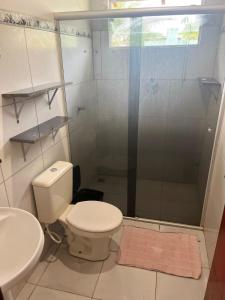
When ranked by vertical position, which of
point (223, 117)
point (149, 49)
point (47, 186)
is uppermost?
point (149, 49)

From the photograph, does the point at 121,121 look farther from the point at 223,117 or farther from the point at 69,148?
the point at 223,117

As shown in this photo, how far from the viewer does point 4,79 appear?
4.21ft

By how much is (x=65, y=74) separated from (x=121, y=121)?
664mm

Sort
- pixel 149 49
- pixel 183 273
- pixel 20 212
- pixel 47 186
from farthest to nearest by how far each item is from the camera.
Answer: pixel 149 49 < pixel 183 273 < pixel 47 186 < pixel 20 212

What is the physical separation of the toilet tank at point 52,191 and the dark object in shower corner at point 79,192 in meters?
0.34

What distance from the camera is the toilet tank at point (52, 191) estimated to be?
5.31ft

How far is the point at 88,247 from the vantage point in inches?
72.6

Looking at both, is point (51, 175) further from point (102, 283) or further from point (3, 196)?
point (102, 283)

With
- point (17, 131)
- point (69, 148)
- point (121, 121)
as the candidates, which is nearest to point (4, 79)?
point (17, 131)

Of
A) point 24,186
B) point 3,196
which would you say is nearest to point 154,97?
point 24,186

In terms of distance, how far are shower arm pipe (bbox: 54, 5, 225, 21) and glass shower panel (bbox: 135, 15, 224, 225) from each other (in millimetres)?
130

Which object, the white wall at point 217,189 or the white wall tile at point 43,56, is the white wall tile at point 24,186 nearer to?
the white wall tile at point 43,56

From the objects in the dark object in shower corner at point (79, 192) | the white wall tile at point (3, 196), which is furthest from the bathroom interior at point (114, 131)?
the dark object in shower corner at point (79, 192)

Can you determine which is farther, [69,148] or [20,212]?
[69,148]
